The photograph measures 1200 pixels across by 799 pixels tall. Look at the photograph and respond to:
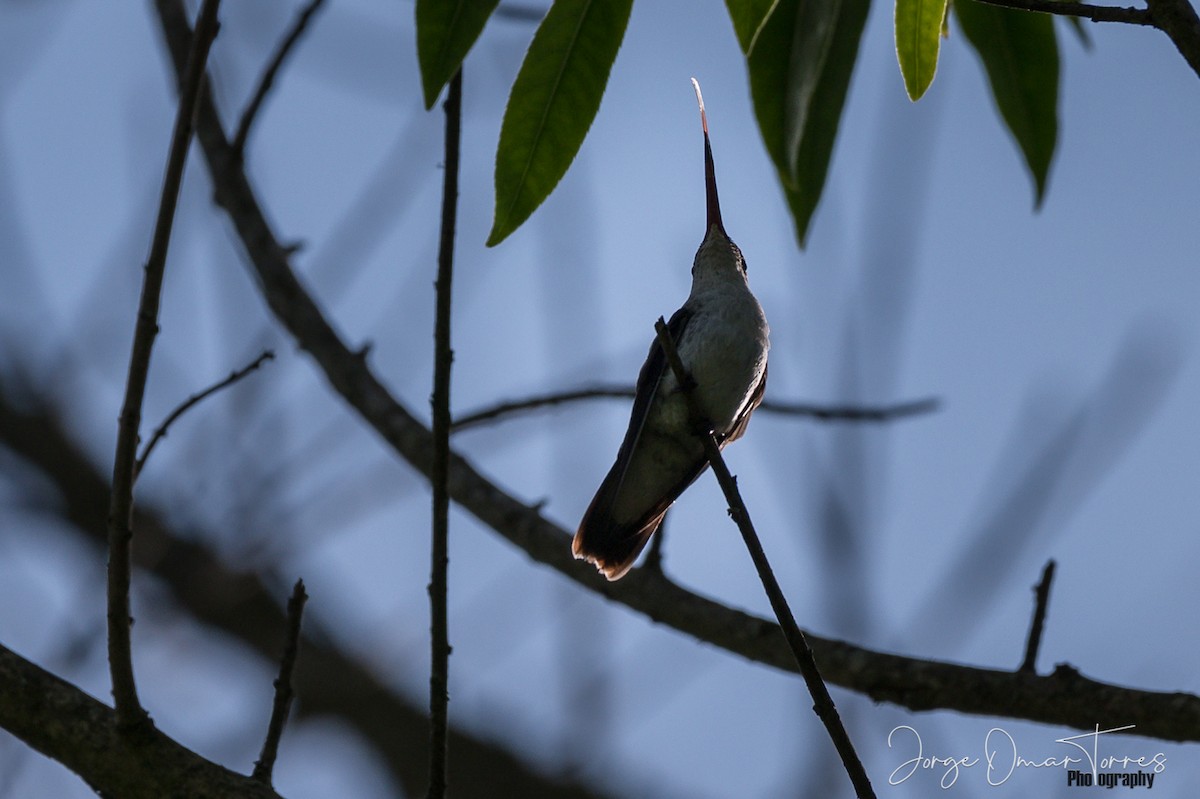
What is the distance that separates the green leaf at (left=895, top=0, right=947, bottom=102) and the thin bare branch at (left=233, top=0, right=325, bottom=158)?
2.20m

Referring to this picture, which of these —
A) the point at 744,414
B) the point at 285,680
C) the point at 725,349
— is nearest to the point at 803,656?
the point at 285,680

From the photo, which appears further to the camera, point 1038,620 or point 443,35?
point 1038,620

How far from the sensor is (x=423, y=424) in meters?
3.63

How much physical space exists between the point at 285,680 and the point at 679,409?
1.60m

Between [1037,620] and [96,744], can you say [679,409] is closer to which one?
[1037,620]

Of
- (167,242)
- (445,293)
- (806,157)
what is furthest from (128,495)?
(806,157)

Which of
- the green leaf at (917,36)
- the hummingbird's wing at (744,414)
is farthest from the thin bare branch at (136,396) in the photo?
the hummingbird's wing at (744,414)

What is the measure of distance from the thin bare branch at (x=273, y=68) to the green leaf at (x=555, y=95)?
1.59m

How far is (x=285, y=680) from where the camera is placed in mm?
2496

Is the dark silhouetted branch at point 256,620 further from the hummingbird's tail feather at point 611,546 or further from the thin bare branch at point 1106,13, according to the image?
the thin bare branch at point 1106,13

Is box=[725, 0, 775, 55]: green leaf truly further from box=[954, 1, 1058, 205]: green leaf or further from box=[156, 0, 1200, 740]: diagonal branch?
box=[156, 0, 1200, 740]: diagonal branch

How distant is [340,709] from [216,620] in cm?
87

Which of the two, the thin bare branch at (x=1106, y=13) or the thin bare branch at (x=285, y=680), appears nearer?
the thin bare branch at (x=1106, y=13)

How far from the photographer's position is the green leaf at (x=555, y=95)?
2436 mm
